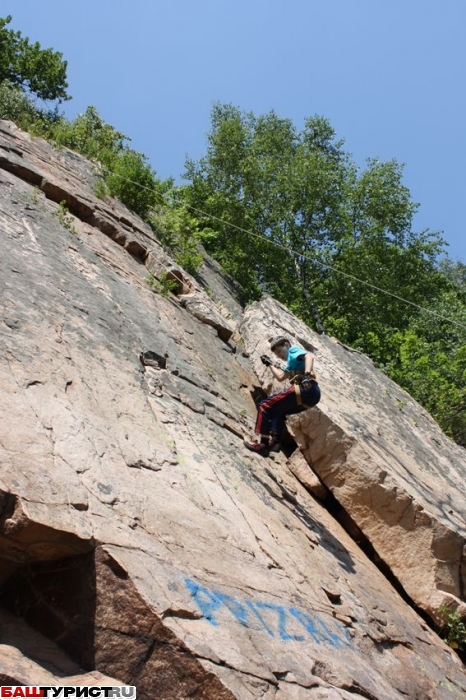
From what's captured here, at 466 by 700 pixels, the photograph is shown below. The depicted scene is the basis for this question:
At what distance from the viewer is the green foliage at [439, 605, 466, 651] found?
725 centimetres

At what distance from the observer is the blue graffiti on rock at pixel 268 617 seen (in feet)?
14.6

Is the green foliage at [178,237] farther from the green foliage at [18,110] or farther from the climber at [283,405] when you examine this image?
the climber at [283,405]

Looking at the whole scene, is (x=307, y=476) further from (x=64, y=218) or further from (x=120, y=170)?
(x=120, y=170)

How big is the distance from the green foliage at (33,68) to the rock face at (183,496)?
38.7 ft

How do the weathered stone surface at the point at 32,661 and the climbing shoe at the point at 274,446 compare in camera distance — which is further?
the climbing shoe at the point at 274,446

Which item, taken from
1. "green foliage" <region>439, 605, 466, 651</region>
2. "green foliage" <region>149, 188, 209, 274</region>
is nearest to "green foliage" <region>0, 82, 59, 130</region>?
"green foliage" <region>149, 188, 209, 274</region>

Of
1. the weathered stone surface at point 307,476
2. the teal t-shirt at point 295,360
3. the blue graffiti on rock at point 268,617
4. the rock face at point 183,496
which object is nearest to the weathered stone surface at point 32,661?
the rock face at point 183,496

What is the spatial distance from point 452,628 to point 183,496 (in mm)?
3610

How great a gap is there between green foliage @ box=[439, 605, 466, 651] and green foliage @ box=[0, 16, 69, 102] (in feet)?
62.3

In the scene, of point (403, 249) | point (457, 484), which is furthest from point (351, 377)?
point (403, 249)

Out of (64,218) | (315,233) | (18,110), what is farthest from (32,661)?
(315,233)

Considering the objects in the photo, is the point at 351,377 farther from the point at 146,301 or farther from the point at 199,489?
the point at 199,489

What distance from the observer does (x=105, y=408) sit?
5.82 metres

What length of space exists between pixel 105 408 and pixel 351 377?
5.30 meters
